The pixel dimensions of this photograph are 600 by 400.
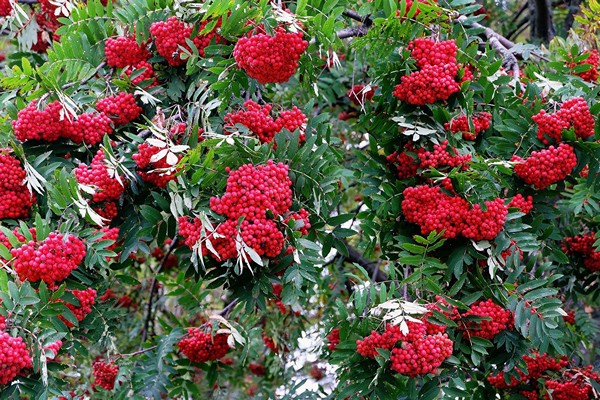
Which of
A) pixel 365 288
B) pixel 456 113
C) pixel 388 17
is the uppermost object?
pixel 388 17

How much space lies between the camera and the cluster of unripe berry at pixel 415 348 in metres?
2.51

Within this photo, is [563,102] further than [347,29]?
No

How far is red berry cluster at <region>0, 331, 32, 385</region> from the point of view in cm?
230

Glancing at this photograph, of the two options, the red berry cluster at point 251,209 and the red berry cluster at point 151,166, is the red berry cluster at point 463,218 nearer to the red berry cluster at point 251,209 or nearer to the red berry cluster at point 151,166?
the red berry cluster at point 251,209

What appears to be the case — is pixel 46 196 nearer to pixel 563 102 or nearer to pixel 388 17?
pixel 388 17

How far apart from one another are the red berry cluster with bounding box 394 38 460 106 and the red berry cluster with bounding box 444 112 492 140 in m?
0.10

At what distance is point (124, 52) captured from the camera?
304cm

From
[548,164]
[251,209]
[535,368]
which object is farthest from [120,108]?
[535,368]

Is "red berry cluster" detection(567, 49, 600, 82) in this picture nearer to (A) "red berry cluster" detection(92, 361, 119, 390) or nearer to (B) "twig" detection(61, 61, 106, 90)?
(B) "twig" detection(61, 61, 106, 90)

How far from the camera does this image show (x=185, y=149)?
2.67 m

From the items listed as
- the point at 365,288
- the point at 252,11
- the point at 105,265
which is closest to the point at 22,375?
the point at 105,265

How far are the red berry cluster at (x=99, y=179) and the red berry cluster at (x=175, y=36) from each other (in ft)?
1.63

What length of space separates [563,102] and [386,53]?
69 cm

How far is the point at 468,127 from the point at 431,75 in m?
0.27
